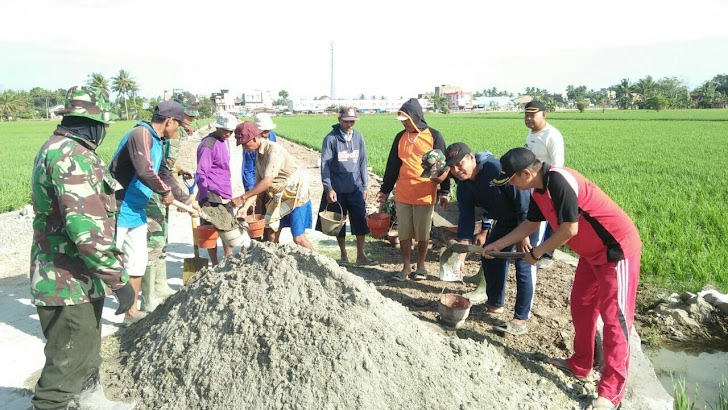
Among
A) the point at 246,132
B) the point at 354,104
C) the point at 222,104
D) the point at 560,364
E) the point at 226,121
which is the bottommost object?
the point at 560,364

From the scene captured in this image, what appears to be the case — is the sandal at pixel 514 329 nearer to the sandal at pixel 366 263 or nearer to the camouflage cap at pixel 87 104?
the sandal at pixel 366 263

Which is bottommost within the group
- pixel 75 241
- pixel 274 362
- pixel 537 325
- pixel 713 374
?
pixel 713 374

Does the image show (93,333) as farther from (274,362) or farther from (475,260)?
(475,260)

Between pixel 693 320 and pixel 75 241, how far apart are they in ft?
15.1

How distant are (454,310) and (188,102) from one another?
304cm

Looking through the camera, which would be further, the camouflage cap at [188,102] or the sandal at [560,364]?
the camouflage cap at [188,102]

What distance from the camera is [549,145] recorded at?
4.57m

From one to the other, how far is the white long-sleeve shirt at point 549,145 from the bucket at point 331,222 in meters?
2.04

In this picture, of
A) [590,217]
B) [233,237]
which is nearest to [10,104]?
[233,237]

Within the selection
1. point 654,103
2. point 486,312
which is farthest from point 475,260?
point 654,103

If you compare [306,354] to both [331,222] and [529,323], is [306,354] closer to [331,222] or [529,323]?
[529,323]

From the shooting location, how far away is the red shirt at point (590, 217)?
278cm

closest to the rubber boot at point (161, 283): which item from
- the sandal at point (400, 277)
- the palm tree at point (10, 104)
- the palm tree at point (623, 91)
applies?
the sandal at point (400, 277)

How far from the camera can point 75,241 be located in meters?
2.37
